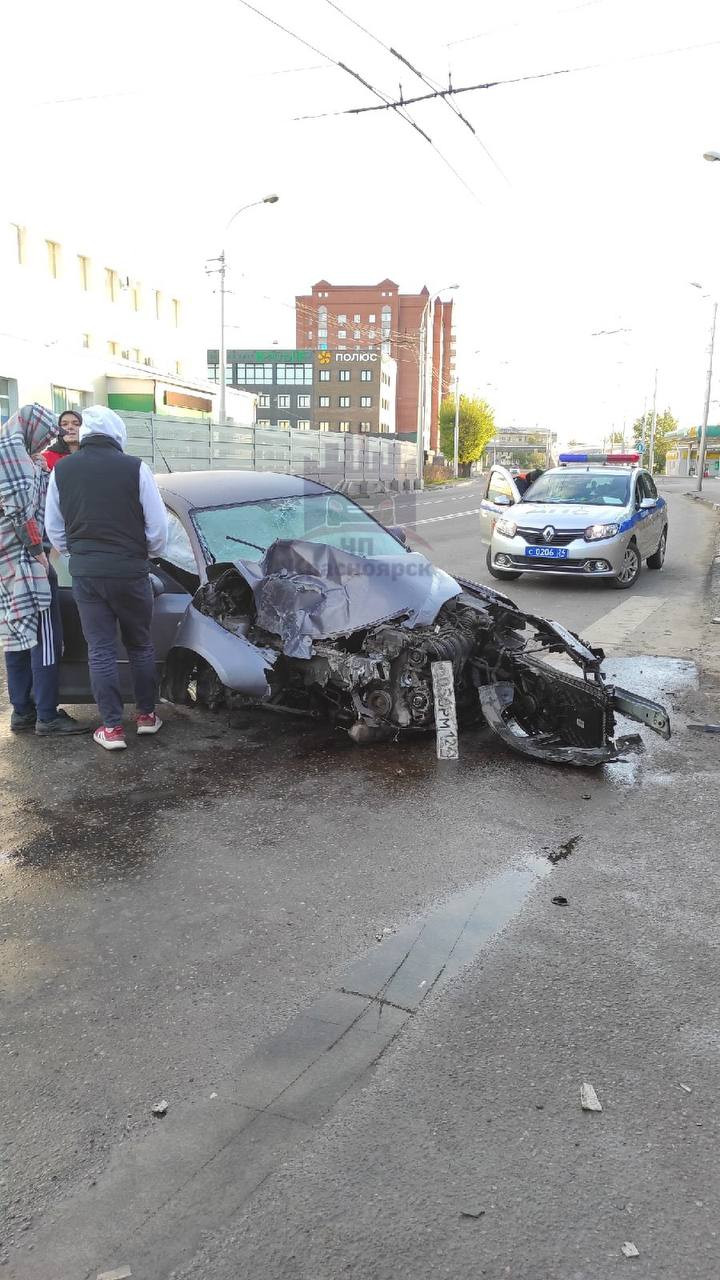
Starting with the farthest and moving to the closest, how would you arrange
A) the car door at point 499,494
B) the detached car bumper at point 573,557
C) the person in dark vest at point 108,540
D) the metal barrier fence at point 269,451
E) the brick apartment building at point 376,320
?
the brick apartment building at point 376,320 < the metal barrier fence at point 269,451 < the car door at point 499,494 < the detached car bumper at point 573,557 < the person in dark vest at point 108,540

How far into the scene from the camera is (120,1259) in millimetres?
1939

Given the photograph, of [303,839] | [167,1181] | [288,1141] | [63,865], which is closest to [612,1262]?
[288,1141]

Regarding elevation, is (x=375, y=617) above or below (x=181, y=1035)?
above

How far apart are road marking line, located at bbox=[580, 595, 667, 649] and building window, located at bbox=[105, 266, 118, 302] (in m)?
40.6

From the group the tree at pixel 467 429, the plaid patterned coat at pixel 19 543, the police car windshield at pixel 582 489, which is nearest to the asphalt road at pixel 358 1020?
the plaid patterned coat at pixel 19 543

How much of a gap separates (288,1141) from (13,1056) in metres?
0.90

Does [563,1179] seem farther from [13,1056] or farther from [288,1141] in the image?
[13,1056]

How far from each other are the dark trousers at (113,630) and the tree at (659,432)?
109m

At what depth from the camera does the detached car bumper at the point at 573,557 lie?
11.5 m

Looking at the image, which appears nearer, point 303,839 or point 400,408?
point 303,839

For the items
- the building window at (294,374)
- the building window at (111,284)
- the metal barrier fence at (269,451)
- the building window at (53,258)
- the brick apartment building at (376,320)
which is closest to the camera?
the metal barrier fence at (269,451)

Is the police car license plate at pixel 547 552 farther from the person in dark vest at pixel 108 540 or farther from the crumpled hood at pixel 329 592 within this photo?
the person in dark vest at pixel 108 540

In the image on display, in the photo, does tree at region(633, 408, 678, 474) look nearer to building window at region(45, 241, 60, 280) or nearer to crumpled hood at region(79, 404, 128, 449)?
building window at region(45, 241, 60, 280)

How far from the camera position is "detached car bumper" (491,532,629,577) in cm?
1152
